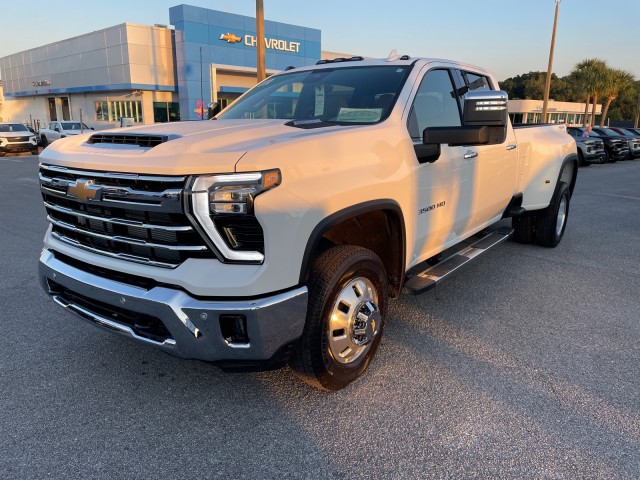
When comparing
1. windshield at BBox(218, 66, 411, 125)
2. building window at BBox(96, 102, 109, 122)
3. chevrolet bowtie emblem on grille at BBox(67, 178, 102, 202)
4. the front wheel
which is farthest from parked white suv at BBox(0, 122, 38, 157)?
the front wheel

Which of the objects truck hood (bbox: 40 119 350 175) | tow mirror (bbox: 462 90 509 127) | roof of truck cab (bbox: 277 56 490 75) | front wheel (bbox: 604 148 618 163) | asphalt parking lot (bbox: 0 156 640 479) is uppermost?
roof of truck cab (bbox: 277 56 490 75)

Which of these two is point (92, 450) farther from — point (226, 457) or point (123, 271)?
point (123, 271)

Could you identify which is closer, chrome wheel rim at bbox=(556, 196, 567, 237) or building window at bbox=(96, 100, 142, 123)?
chrome wheel rim at bbox=(556, 196, 567, 237)

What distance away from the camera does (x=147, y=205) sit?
2471mm

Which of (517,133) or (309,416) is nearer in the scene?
(309,416)

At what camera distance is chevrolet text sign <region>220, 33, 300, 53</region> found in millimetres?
35388

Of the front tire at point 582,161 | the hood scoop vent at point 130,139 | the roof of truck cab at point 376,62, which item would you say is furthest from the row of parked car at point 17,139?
the hood scoop vent at point 130,139

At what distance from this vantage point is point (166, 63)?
3516 cm

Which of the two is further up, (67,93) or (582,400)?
(67,93)

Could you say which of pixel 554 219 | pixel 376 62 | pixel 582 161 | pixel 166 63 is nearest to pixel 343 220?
pixel 376 62

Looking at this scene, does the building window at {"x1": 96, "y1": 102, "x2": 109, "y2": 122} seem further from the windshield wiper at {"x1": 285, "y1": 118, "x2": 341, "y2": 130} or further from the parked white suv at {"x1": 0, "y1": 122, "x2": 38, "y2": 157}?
the windshield wiper at {"x1": 285, "y1": 118, "x2": 341, "y2": 130}

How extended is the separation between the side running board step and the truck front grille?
1.67 m

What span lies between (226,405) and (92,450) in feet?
2.41

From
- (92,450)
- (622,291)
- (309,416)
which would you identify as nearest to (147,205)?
(92,450)
